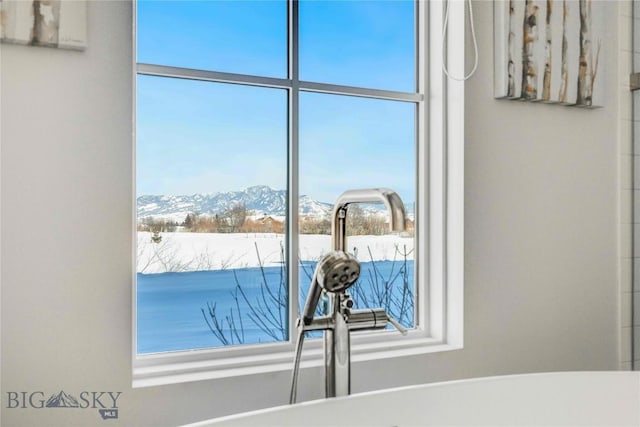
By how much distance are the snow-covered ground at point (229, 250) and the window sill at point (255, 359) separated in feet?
0.84

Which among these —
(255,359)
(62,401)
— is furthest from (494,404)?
(62,401)

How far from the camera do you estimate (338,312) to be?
148 centimetres

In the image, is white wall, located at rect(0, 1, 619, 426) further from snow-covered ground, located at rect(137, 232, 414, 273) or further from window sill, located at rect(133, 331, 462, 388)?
snow-covered ground, located at rect(137, 232, 414, 273)

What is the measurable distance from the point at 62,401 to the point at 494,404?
1143 millimetres

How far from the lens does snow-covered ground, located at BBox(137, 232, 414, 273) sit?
67.2 inches

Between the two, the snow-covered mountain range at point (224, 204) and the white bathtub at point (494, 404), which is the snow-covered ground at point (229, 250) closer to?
the snow-covered mountain range at point (224, 204)

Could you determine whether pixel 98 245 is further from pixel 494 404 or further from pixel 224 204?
pixel 494 404

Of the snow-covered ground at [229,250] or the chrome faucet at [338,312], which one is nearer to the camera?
the chrome faucet at [338,312]

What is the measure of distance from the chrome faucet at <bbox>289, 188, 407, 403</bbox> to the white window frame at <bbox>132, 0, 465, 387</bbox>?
9.7 inches

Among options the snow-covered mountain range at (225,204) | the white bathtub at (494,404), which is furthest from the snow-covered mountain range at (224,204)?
the white bathtub at (494,404)

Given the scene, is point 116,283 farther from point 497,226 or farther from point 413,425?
point 497,226

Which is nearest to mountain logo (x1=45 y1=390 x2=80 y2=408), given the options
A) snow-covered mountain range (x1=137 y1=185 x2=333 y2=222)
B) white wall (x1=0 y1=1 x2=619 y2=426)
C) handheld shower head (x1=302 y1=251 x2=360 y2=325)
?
white wall (x1=0 y1=1 x2=619 y2=426)

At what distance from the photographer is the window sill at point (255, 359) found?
5.22ft

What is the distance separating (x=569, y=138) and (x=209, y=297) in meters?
1.40
